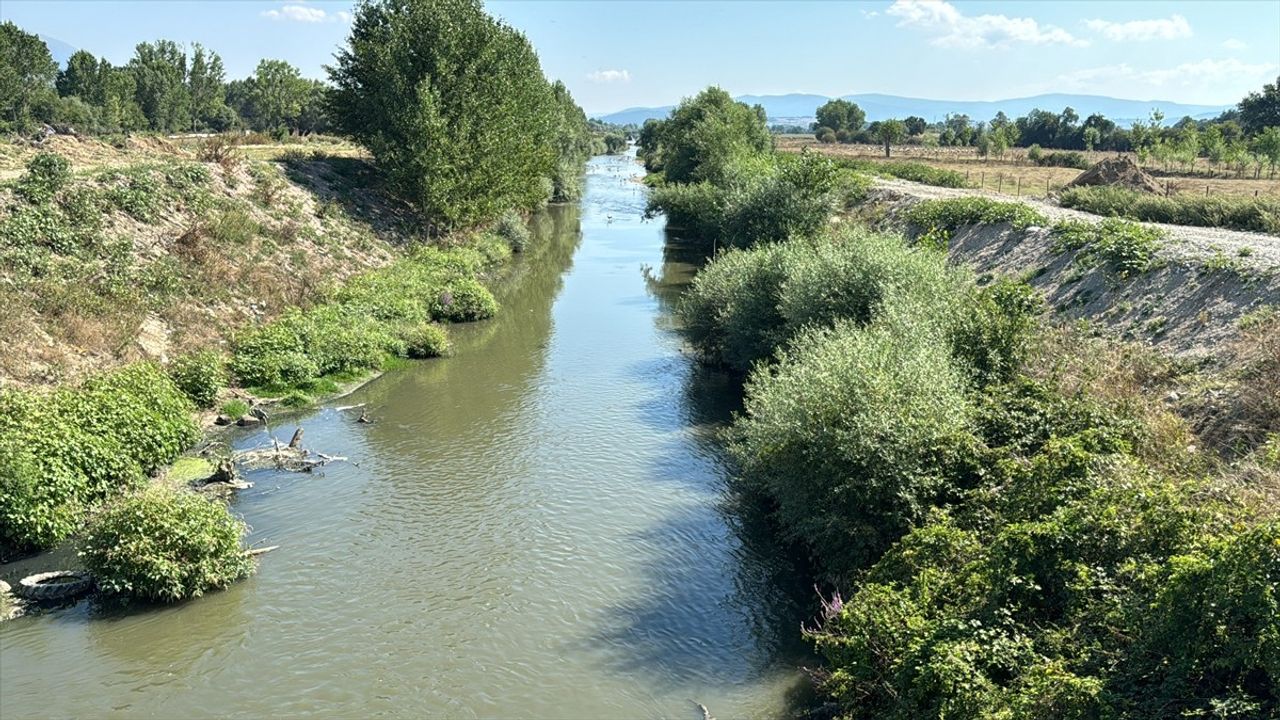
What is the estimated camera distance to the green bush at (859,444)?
16656 mm

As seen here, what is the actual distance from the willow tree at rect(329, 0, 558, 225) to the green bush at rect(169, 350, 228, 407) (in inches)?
934

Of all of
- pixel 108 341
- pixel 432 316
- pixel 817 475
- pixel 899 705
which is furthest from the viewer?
pixel 432 316

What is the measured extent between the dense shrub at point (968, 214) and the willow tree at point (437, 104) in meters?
26.9

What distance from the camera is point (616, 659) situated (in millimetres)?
15805

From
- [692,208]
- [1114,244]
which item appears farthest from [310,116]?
[1114,244]

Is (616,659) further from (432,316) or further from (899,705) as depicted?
(432,316)

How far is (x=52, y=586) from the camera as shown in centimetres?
1648

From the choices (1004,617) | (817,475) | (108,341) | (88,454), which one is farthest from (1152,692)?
(108,341)

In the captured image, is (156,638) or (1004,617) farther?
(156,638)

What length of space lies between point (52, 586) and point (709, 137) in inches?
2674

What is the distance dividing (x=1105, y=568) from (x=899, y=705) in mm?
3867

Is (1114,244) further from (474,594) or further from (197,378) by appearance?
(197,378)

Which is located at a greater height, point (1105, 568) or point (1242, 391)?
point (1242, 391)

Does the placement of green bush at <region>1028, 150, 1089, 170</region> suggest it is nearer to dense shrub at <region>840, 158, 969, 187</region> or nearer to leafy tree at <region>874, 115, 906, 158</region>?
dense shrub at <region>840, 158, 969, 187</region>
